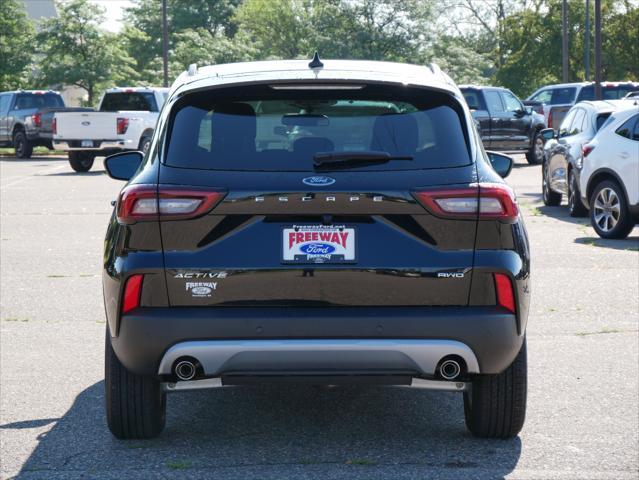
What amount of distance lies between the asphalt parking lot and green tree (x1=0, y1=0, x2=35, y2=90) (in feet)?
149

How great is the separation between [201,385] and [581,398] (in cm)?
239

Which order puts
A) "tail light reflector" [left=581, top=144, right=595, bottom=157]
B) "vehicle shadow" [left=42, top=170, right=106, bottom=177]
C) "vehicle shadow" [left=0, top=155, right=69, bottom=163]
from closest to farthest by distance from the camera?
"tail light reflector" [left=581, top=144, right=595, bottom=157]
"vehicle shadow" [left=42, top=170, right=106, bottom=177]
"vehicle shadow" [left=0, top=155, right=69, bottom=163]

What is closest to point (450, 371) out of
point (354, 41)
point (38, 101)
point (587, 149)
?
point (587, 149)

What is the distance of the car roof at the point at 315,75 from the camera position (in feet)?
18.3

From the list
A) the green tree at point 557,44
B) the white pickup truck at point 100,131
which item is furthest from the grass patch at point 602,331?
the green tree at point 557,44

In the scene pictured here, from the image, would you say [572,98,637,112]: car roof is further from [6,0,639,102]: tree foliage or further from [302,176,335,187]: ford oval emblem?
[6,0,639,102]: tree foliage

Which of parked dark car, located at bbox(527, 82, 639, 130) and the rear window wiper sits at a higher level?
the rear window wiper

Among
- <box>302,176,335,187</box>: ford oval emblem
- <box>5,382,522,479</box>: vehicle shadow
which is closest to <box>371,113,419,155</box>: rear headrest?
<box>302,176,335,187</box>: ford oval emblem

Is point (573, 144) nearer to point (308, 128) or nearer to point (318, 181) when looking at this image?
point (308, 128)

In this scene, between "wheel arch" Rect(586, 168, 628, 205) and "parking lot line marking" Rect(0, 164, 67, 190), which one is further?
"parking lot line marking" Rect(0, 164, 67, 190)

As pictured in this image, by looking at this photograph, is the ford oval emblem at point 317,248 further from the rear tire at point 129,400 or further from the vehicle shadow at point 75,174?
the vehicle shadow at point 75,174

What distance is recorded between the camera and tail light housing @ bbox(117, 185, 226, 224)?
526 cm

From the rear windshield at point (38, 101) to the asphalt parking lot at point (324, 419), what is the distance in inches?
1120

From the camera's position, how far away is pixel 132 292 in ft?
17.5
